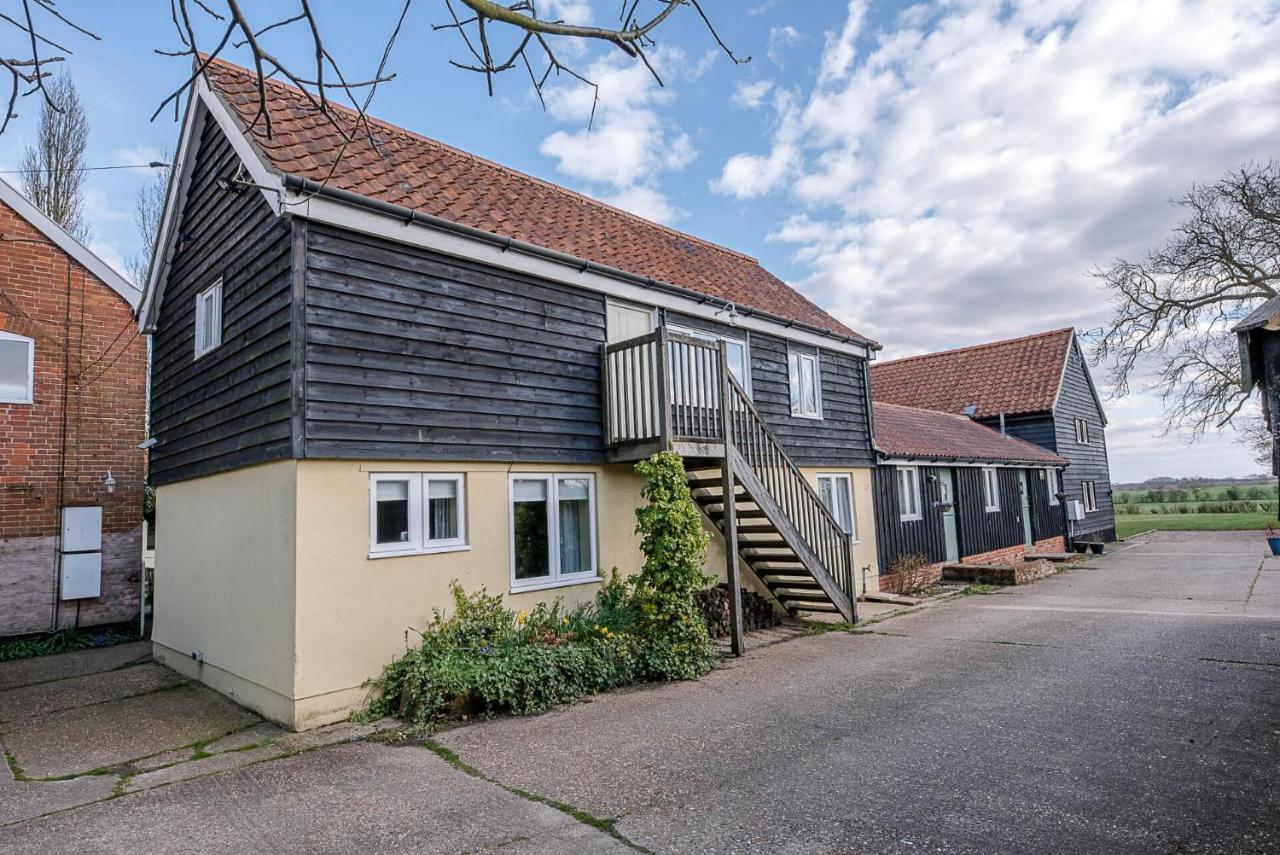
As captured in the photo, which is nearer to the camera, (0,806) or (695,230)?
(0,806)

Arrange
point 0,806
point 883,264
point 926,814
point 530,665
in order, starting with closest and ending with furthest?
point 926,814
point 0,806
point 530,665
point 883,264

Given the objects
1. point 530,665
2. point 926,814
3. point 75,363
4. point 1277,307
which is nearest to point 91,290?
point 75,363

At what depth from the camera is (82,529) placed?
1106cm

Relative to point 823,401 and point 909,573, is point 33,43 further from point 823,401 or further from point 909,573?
point 909,573

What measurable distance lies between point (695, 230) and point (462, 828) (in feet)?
38.6

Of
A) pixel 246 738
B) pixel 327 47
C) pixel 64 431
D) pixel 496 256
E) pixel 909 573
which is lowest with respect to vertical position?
pixel 246 738

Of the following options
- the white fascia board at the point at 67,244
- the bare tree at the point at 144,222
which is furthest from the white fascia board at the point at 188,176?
the bare tree at the point at 144,222

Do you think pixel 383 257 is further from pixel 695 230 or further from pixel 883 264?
pixel 883 264

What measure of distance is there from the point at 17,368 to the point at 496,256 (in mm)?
8323

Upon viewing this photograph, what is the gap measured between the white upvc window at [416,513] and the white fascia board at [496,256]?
245 centimetres

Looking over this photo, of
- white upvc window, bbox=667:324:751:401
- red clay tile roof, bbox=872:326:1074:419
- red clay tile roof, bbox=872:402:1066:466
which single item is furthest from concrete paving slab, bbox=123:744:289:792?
red clay tile roof, bbox=872:326:1074:419

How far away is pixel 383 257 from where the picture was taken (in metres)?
7.36

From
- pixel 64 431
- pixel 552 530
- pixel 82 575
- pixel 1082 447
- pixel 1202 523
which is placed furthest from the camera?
pixel 1202 523

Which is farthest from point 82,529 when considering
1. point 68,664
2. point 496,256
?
point 496,256
